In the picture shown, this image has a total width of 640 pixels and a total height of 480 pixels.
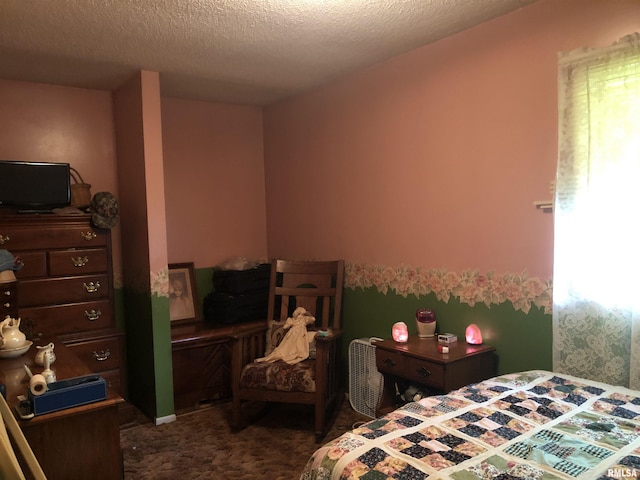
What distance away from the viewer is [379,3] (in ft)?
7.73

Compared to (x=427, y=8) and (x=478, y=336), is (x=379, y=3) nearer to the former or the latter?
(x=427, y=8)

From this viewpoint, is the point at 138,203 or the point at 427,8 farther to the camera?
the point at 138,203

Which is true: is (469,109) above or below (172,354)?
above

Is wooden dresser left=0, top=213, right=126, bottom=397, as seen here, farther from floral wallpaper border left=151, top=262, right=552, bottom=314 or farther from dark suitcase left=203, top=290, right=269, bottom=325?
dark suitcase left=203, top=290, right=269, bottom=325

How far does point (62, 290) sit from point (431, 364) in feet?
7.82

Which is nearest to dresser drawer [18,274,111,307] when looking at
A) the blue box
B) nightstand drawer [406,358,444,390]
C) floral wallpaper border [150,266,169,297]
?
floral wallpaper border [150,266,169,297]

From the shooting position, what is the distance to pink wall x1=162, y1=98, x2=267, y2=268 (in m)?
4.06

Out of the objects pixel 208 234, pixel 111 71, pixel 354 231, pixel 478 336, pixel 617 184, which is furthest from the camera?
pixel 208 234

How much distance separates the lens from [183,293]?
3.99 m

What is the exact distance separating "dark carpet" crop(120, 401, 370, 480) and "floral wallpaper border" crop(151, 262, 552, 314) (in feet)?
2.90

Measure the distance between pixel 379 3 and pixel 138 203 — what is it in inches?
81.6

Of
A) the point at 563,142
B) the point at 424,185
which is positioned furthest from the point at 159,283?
the point at 563,142

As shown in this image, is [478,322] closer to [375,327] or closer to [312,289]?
[375,327]

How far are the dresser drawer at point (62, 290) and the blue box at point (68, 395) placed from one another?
1626 millimetres
